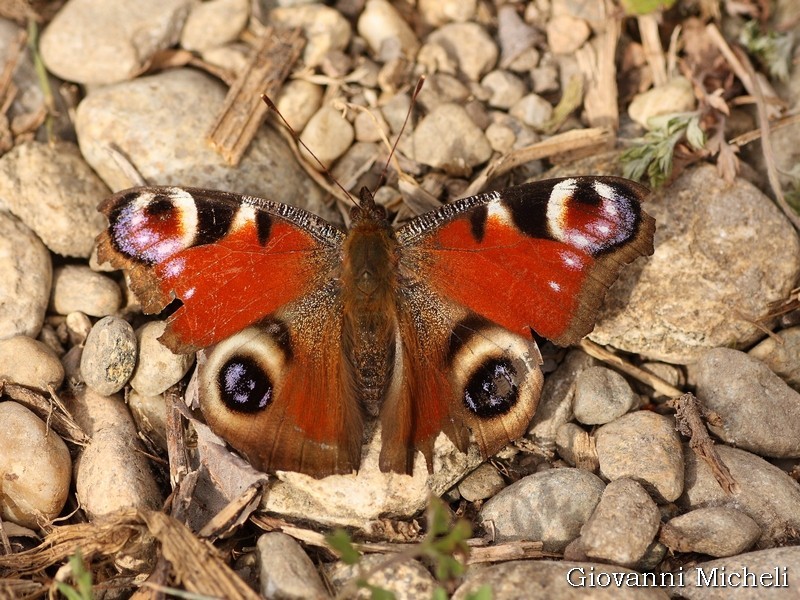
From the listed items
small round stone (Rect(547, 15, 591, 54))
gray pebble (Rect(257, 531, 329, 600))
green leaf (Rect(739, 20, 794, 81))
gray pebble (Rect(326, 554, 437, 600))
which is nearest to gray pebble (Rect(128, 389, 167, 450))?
gray pebble (Rect(257, 531, 329, 600))

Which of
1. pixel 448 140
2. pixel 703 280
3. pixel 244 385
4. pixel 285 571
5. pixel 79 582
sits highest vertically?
pixel 448 140

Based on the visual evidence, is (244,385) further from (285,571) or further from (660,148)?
(660,148)

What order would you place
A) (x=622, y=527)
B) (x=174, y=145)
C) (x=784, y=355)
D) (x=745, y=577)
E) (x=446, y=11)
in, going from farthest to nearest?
1. (x=446, y=11)
2. (x=174, y=145)
3. (x=784, y=355)
4. (x=622, y=527)
5. (x=745, y=577)

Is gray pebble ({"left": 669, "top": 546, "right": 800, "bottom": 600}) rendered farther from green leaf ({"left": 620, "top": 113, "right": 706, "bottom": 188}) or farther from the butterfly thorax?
green leaf ({"left": 620, "top": 113, "right": 706, "bottom": 188})

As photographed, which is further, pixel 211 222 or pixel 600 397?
pixel 600 397

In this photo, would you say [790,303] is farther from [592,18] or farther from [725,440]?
[592,18]

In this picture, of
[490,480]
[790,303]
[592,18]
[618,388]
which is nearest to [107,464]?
[490,480]

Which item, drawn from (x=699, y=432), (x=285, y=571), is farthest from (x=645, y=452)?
(x=285, y=571)
